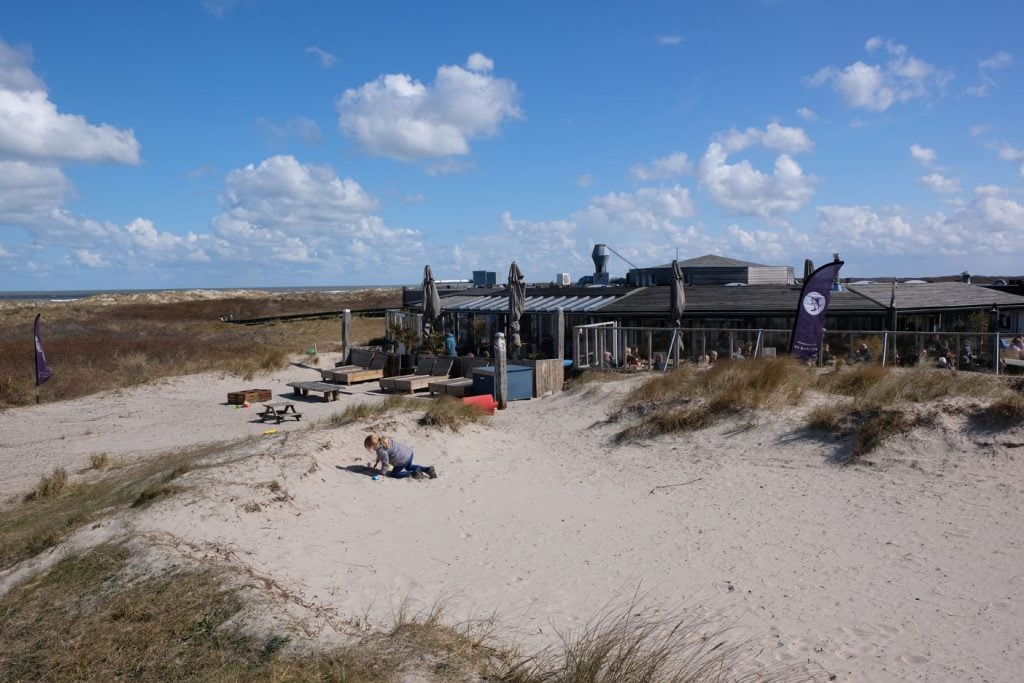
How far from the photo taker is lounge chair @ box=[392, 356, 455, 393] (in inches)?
827

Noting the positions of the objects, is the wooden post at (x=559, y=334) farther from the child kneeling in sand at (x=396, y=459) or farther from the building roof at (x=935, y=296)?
the child kneeling in sand at (x=396, y=459)

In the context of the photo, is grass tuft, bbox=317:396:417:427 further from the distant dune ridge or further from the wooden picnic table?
the wooden picnic table

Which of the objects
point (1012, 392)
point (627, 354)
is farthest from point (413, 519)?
point (627, 354)

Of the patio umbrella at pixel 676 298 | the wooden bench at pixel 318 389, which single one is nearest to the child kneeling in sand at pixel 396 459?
the wooden bench at pixel 318 389

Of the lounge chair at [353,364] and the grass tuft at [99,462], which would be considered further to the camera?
the lounge chair at [353,364]

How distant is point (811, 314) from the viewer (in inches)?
620

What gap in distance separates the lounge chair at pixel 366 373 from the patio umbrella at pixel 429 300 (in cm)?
183

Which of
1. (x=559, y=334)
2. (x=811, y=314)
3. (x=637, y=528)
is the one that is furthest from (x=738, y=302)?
(x=637, y=528)

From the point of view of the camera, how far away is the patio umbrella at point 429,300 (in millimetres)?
→ 24359

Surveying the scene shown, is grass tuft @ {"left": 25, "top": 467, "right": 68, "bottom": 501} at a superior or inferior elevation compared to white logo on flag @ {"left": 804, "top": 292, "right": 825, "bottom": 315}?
inferior

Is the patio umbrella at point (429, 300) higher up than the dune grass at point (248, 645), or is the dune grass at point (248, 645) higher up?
the patio umbrella at point (429, 300)

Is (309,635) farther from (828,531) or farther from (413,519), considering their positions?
(828,531)

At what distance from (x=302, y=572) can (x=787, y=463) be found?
769 cm

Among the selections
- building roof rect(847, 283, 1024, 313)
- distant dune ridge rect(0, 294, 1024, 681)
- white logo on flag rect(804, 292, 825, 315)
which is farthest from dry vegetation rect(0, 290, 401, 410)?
building roof rect(847, 283, 1024, 313)
